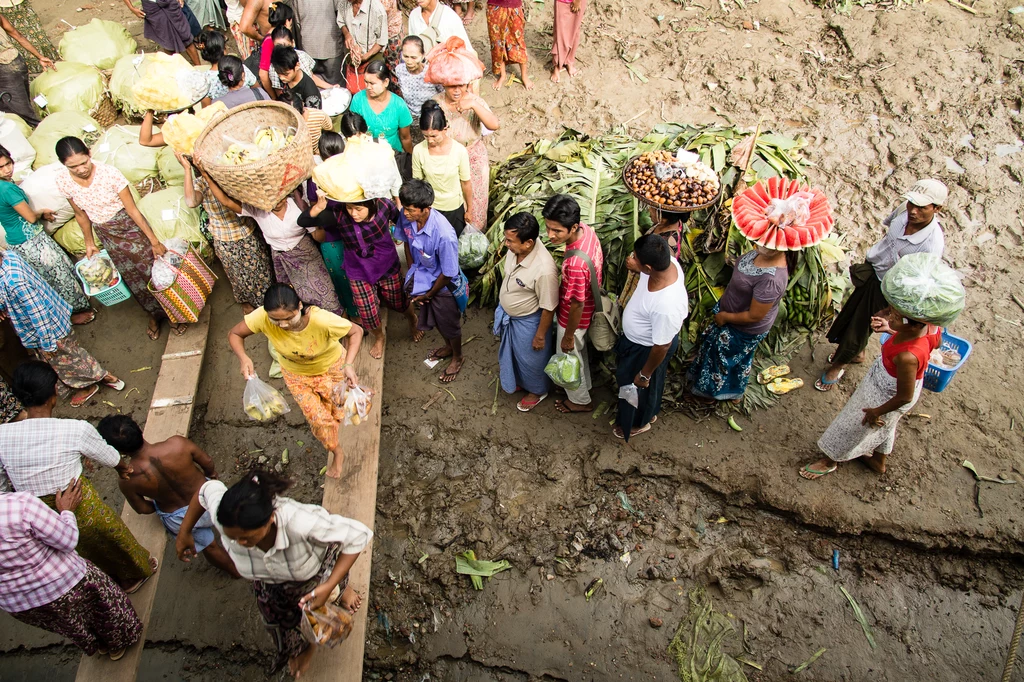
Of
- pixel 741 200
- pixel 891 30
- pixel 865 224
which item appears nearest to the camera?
pixel 741 200

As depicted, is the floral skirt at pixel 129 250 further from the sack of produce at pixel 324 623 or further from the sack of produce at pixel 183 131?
the sack of produce at pixel 324 623

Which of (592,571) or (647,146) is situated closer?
(592,571)

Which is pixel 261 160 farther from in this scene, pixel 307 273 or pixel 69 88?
pixel 69 88

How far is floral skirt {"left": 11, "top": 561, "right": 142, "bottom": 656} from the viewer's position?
3164mm

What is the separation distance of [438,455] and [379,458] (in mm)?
450

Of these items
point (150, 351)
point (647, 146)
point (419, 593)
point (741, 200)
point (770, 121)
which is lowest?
point (419, 593)

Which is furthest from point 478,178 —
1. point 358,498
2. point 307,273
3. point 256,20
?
point 256,20

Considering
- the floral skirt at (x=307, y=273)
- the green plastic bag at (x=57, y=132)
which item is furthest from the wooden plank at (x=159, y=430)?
the green plastic bag at (x=57, y=132)

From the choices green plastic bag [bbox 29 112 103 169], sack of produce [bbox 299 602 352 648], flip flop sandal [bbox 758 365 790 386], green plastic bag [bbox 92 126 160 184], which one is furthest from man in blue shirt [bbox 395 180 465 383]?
green plastic bag [bbox 29 112 103 169]

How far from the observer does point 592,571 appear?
399 cm

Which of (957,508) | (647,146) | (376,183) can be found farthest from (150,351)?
(957,508)

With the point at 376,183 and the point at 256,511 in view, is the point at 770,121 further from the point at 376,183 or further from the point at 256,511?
the point at 256,511

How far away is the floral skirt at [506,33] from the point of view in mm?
7062

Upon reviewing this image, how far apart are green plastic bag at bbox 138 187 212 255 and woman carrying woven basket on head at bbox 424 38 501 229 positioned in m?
2.39
